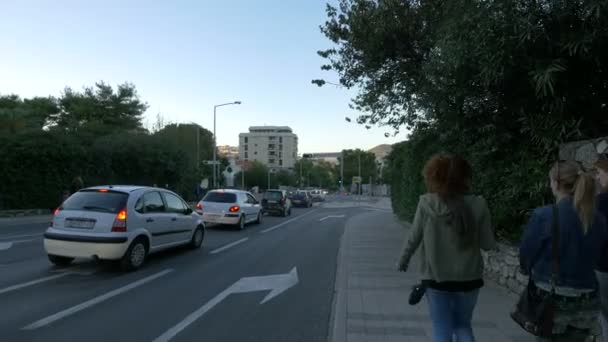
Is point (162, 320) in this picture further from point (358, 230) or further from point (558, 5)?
point (358, 230)

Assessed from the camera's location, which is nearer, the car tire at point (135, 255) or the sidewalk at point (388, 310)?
the sidewalk at point (388, 310)

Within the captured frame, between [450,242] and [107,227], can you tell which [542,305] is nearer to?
[450,242]

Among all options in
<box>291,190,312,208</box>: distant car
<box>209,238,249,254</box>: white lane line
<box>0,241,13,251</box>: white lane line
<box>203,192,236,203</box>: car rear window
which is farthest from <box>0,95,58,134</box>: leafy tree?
<box>291,190,312,208</box>: distant car

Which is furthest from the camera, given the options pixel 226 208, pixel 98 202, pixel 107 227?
pixel 226 208

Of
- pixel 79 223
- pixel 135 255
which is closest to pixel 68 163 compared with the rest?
pixel 79 223

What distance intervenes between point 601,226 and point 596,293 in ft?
1.50

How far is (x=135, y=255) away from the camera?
8531 millimetres

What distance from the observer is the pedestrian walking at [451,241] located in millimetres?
3143

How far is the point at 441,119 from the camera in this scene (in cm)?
962

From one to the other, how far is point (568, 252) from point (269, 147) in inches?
6443

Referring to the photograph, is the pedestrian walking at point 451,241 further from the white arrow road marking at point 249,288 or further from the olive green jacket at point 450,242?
the white arrow road marking at point 249,288

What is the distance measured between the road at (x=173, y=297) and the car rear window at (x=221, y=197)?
5.92m

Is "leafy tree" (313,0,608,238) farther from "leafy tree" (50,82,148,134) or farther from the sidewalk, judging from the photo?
"leafy tree" (50,82,148,134)

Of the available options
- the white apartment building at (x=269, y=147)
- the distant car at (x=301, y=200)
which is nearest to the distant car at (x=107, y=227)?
the distant car at (x=301, y=200)
